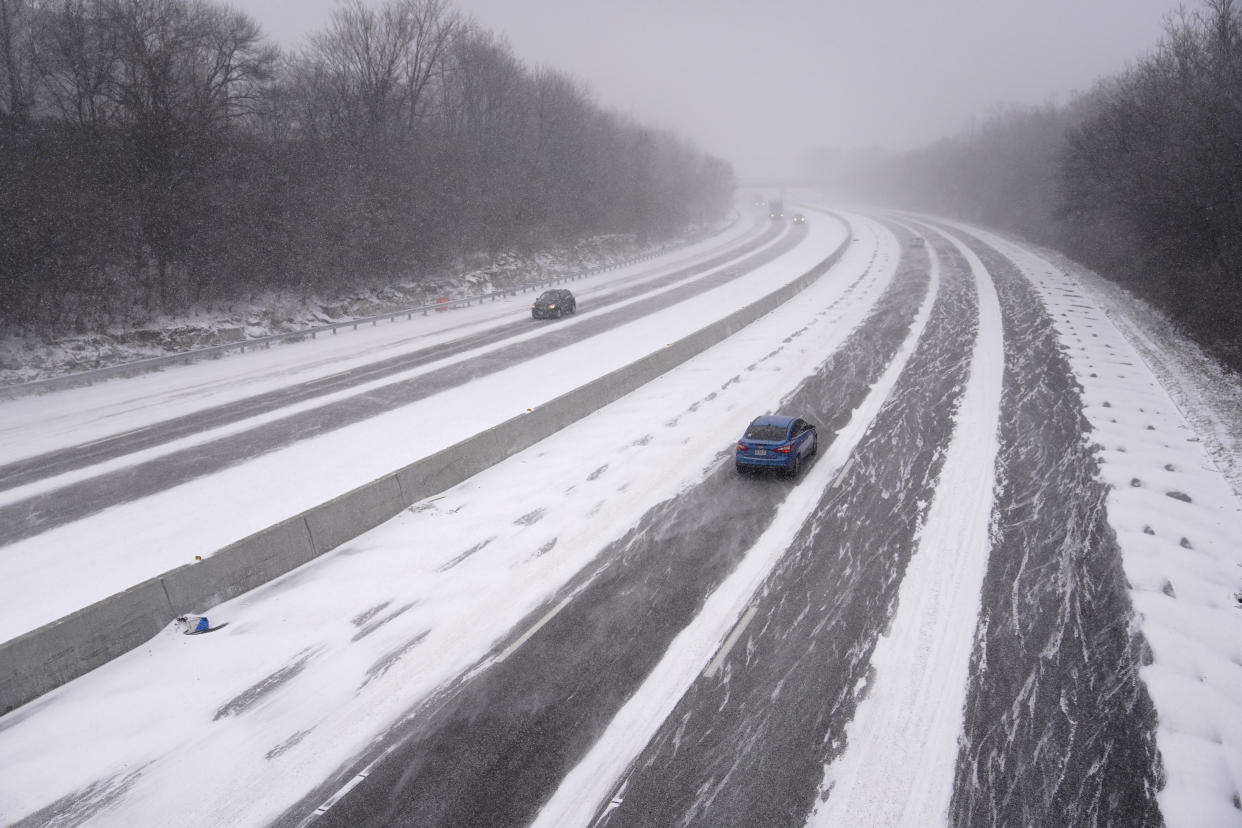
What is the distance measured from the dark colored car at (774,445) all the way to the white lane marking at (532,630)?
6.13m

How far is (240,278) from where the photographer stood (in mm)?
32312

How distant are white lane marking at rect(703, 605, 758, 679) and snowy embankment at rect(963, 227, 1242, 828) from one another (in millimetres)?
5032

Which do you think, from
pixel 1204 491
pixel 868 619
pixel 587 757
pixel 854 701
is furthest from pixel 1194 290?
pixel 587 757

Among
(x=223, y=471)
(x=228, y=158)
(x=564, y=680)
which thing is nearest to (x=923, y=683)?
(x=564, y=680)

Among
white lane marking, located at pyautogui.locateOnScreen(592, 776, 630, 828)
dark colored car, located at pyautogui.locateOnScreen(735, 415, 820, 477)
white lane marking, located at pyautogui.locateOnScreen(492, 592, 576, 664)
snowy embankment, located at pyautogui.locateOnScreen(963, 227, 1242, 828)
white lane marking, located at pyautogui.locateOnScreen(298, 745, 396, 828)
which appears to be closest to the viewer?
white lane marking, located at pyautogui.locateOnScreen(592, 776, 630, 828)

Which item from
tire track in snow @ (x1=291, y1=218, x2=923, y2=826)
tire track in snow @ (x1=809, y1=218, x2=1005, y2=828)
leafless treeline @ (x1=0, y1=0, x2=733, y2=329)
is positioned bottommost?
tire track in snow @ (x1=809, y1=218, x2=1005, y2=828)

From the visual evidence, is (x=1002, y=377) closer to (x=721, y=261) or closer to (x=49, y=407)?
(x=49, y=407)

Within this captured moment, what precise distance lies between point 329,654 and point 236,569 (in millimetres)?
2892

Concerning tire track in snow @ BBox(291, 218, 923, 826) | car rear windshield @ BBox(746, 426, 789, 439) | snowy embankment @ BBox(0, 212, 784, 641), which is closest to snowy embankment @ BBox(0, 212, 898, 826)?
tire track in snow @ BBox(291, 218, 923, 826)

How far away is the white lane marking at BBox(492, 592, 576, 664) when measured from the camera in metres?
9.84

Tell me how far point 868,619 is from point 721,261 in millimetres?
55379

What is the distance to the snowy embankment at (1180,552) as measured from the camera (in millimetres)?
7660

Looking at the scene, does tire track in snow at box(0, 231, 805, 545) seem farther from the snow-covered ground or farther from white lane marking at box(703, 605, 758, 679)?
white lane marking at box(703, 605, 758, 679)

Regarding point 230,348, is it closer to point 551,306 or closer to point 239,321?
point 239,321
